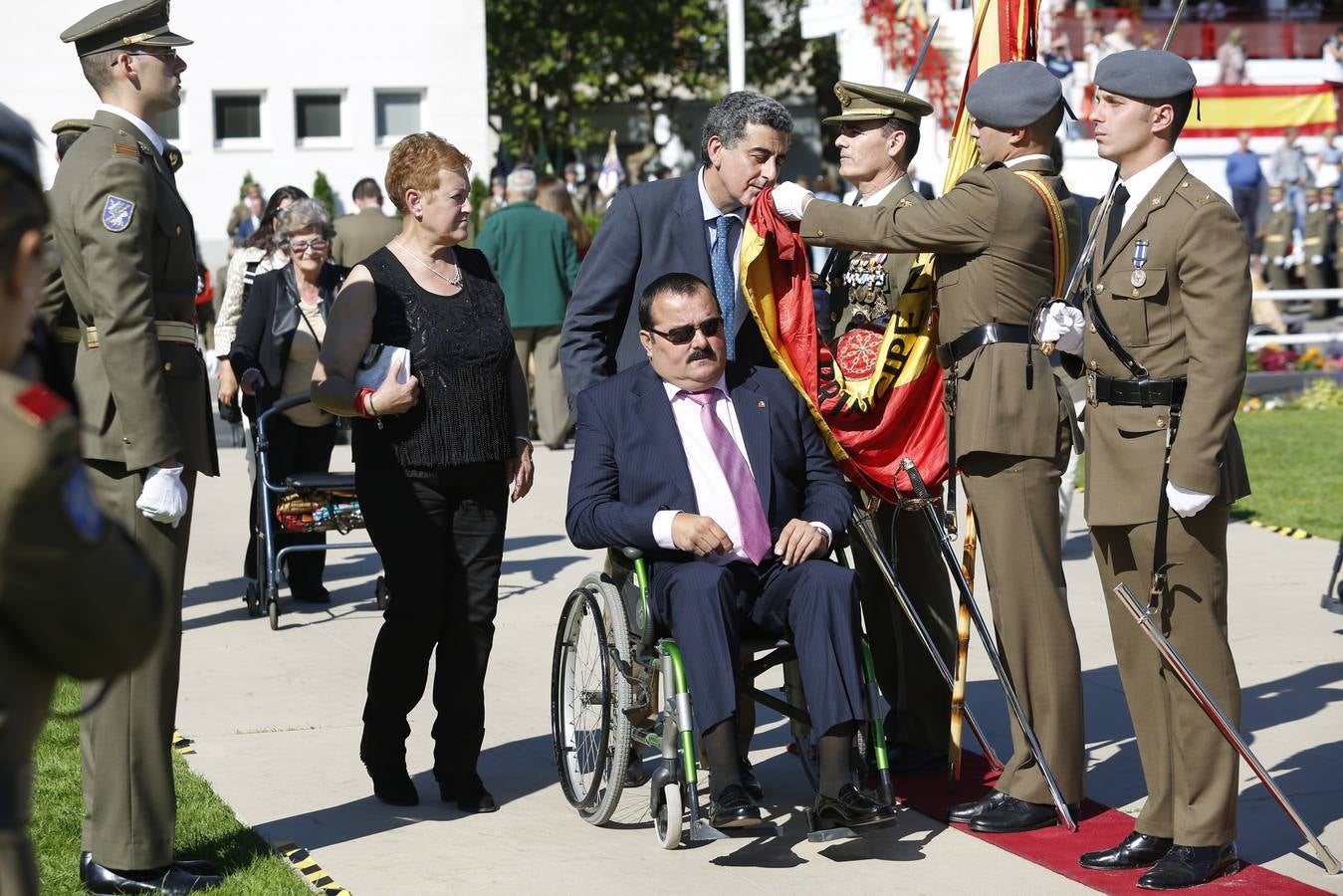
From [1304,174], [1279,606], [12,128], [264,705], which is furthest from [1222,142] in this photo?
[12,128]

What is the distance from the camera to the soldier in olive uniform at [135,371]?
14.7 ft

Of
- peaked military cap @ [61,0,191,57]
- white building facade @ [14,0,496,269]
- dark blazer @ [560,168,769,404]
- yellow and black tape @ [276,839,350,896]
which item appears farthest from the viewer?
white building facade @ [14,0,496,269]

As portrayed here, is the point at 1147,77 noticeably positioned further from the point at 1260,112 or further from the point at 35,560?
the point at 1260,112

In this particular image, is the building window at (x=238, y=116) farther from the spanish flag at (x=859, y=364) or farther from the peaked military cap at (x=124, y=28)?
the peaked military cap at (x=124, y=28)

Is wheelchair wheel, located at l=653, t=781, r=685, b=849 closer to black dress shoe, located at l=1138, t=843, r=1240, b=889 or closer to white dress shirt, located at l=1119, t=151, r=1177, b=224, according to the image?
black dress shoe, located at l=1138, t=843, r=1240, b=889

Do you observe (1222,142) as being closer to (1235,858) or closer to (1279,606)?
(1279,606)

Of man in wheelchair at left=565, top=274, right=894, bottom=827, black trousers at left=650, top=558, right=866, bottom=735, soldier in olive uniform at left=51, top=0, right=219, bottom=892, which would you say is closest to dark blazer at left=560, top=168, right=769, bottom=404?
man in wheelchair at left=565, top=274, right=894, bottom=827

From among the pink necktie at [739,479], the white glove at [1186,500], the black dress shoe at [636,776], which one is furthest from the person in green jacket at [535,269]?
the white glove at [1186,500]

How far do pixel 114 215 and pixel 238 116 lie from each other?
2841 cm

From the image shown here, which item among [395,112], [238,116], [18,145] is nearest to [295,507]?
[18,145]

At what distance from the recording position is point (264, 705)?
695 cm

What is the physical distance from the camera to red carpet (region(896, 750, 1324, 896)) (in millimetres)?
4727

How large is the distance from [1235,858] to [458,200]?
2.94 metres

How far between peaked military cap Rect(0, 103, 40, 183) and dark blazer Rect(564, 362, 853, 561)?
3.13 metres
